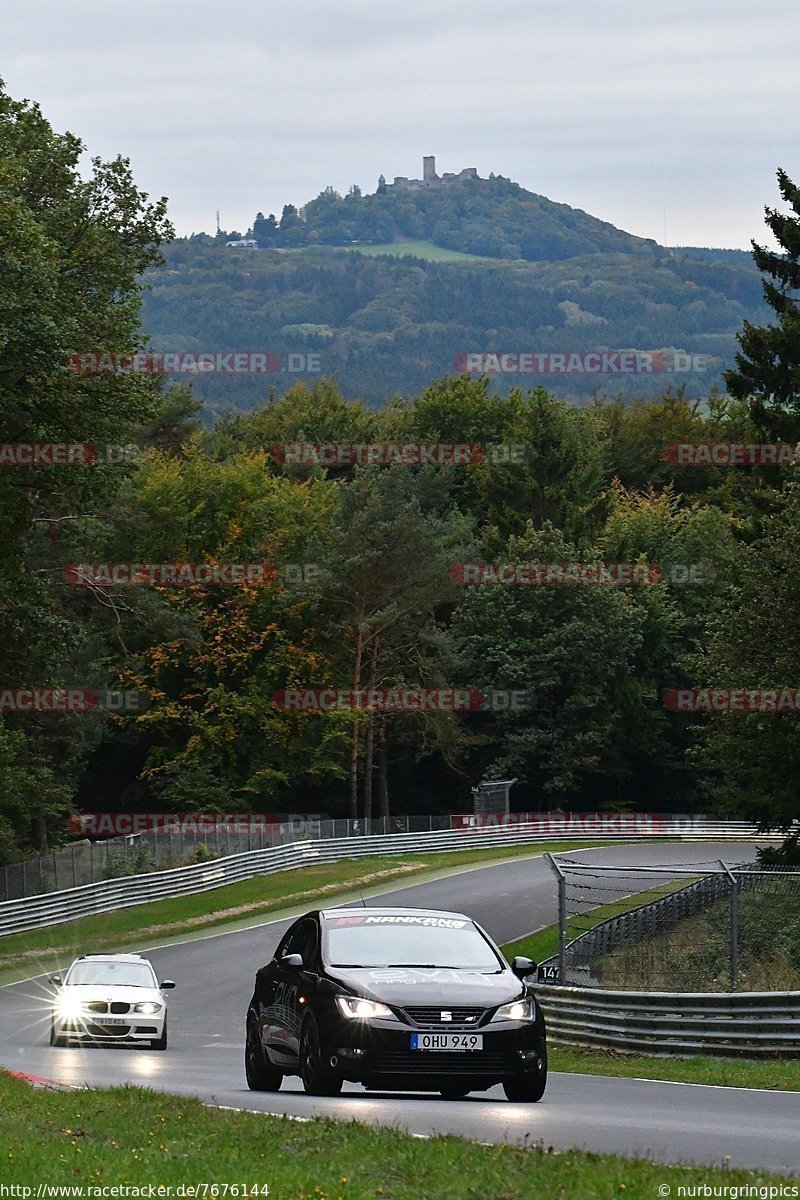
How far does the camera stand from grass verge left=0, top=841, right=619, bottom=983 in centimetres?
4272

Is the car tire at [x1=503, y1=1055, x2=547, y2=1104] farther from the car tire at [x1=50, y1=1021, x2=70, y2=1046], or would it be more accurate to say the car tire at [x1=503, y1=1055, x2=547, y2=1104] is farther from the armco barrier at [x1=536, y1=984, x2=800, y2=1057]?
the car tire at [x1=50, y1=1021, x2=70, y2=1046]

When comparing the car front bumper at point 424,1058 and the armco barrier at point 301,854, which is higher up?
the car front bumper at point 424,1058

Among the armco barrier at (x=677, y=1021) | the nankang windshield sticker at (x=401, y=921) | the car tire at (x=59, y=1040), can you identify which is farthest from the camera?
the car tire at (x=59, y=1040)

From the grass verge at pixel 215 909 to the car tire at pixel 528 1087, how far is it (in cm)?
A: 2727

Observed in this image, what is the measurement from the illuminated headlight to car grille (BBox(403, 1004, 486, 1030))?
1096 cm

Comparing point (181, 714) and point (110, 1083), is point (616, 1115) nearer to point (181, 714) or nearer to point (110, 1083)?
point (110, 1083)

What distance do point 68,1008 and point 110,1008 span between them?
1.81 ft

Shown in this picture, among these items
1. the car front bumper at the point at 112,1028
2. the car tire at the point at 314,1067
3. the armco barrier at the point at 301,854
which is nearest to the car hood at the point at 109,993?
the car front bumper at the point at 112,1028

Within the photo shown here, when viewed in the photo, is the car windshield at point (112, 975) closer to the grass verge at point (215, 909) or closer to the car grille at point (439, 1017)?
the car grille at point (439, 1017)

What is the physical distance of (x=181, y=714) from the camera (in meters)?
75.5

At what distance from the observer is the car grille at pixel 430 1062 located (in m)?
12.7

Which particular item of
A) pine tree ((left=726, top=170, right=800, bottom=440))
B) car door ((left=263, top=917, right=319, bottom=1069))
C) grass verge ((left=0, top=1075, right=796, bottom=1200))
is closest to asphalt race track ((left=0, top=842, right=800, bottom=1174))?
car door ((left=263, top=917, right=319, bottom=1069))

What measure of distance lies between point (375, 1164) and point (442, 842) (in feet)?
182

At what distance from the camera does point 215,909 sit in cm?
4938
